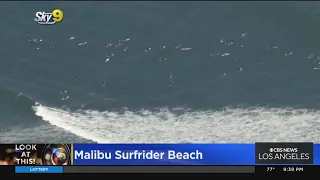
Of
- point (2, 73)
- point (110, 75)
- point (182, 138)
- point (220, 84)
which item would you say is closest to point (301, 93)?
point (220, 84)

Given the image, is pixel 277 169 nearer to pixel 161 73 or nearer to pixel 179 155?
pixel 179 155

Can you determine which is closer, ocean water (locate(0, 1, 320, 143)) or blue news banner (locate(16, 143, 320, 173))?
blue news banner (locate(16, 143, 320, 173))

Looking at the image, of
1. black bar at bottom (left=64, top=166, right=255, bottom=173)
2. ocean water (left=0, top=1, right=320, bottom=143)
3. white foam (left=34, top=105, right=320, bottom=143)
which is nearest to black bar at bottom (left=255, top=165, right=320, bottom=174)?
black bar at bottom (left=64, top=166, right=255, bottom=173)

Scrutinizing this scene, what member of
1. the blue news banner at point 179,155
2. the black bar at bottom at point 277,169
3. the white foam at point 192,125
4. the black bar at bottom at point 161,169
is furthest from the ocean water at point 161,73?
the black bar at bottom at point 161,169

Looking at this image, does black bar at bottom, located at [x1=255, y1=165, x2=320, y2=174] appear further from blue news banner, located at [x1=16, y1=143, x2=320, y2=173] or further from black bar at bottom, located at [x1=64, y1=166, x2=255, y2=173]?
black bar at bottom, located at [x1=64, y1=166, x2=255, y2=173]

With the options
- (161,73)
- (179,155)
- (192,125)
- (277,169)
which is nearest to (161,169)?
(179,155)

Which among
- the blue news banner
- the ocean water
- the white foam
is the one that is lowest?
the blue news banner

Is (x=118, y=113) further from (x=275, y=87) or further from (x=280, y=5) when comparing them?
(x=280, y=5)
